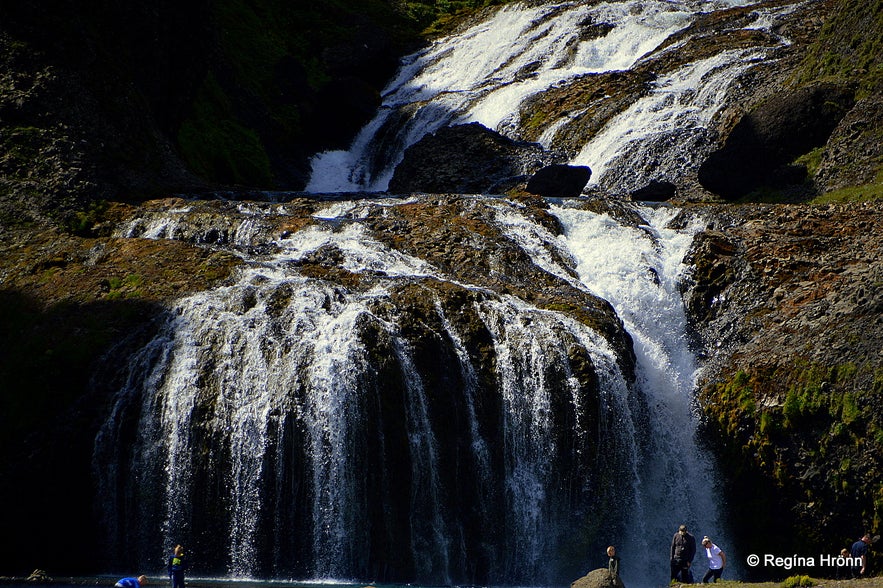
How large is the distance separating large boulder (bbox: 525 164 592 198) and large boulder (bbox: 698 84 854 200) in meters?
4.26

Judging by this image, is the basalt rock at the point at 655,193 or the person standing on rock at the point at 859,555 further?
the basalt rock at the point at 655,193

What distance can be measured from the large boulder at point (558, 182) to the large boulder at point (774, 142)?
4256 millimetres

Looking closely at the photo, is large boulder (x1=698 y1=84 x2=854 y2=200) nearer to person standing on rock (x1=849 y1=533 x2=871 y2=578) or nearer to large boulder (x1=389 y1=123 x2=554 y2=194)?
large boulder (x1=389 y1=123 x2=554 y2=194)

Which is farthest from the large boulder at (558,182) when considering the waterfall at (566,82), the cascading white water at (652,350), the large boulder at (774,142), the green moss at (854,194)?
the green moss at (854,194)

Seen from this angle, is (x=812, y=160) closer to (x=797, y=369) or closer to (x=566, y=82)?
(x=797, y=369)

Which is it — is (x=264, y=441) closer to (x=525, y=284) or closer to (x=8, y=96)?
(x=525, y=284)

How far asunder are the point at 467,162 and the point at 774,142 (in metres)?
12.2

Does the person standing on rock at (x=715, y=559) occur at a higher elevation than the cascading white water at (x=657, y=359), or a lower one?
lower

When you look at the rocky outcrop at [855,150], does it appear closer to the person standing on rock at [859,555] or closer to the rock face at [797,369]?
the rock face at [797,369]

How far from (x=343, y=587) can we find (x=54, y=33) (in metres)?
22.0

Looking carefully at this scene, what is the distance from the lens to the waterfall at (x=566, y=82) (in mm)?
37750

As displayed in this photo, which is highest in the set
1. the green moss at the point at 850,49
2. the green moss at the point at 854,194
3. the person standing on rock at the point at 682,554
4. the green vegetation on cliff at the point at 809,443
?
the green moss at the point at 850,49

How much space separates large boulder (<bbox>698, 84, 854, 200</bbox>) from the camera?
33.8 m

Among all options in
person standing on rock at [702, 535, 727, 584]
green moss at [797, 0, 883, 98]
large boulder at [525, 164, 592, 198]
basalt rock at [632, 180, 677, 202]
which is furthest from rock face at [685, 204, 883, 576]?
green moss at [797, 0, 883, 98]
